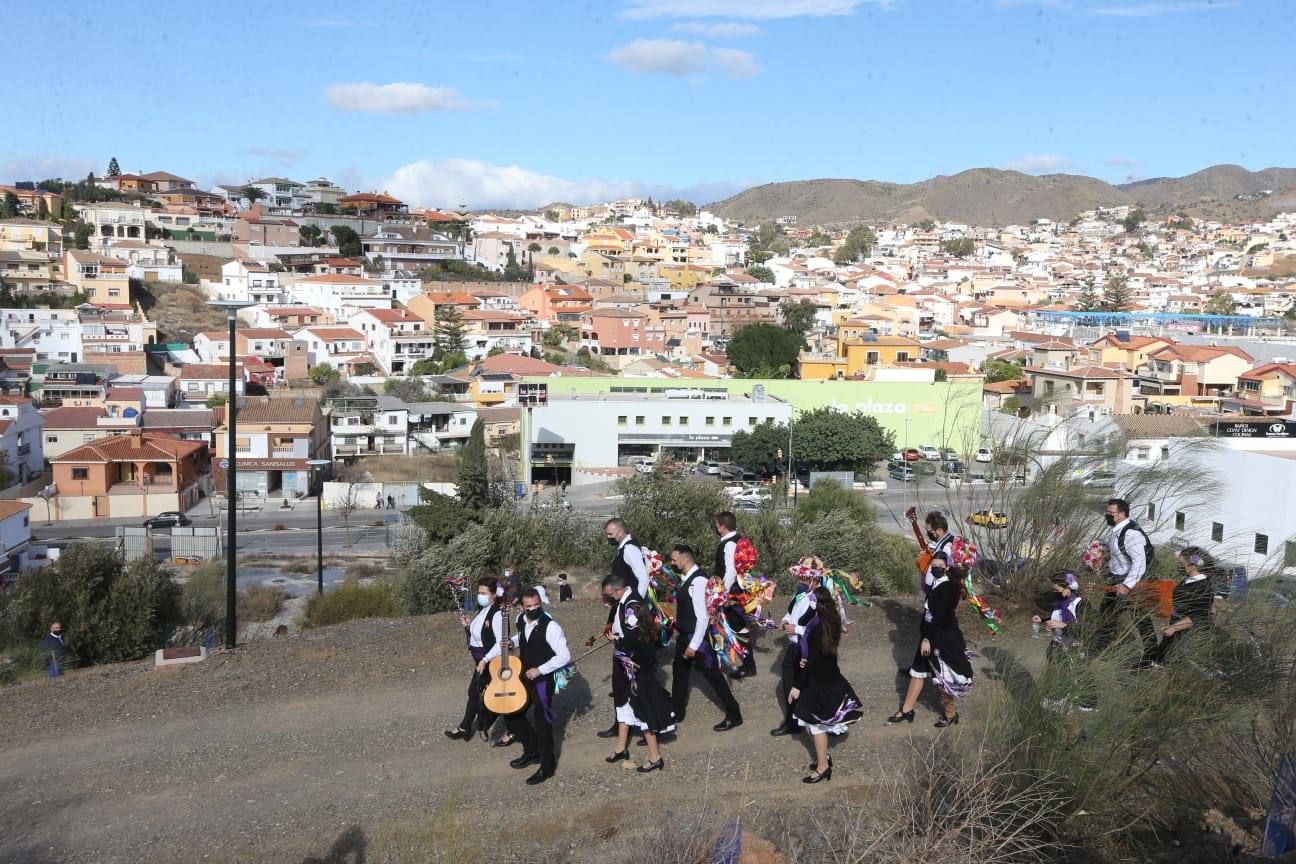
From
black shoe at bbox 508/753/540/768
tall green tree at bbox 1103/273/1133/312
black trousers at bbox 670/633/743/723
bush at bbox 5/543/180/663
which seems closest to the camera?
black shoe at bbox 508/753/540/768

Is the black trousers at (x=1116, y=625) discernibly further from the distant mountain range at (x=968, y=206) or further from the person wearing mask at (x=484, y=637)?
the distant mountain range at (x=968, y=206)

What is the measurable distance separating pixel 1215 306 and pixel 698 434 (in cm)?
6530

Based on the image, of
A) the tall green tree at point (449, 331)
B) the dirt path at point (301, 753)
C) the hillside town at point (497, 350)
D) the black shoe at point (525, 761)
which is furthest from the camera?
the tall green tree at point (449, 331)

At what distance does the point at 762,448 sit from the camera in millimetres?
35469

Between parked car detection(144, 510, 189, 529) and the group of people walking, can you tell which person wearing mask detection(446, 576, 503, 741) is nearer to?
the group of people walking

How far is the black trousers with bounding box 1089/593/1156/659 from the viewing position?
5332mm

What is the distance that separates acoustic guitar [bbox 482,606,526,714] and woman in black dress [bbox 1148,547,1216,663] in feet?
10.5

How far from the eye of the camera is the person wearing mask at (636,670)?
510 centimetres

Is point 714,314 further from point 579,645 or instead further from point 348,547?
point 579,645

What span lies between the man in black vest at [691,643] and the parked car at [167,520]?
2789cm

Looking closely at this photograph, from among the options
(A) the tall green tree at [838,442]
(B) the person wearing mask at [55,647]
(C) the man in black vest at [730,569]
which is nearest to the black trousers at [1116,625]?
(C) the man in black vest at [730,569]

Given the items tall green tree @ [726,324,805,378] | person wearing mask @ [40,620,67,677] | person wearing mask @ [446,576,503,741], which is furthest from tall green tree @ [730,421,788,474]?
person wearing mask @ [446,576,503,741]

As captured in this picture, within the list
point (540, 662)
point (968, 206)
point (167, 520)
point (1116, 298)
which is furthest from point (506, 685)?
point (968, 206)

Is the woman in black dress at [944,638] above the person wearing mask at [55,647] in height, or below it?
above
